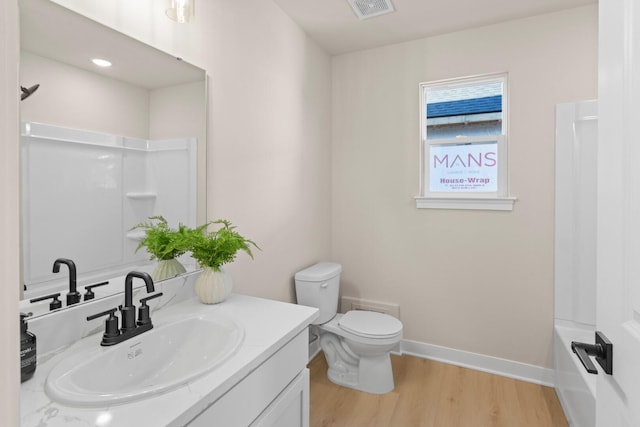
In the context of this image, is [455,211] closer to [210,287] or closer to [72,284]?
[210,287]

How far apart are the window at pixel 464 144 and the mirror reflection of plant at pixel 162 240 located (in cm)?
182

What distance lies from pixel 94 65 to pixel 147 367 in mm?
1048

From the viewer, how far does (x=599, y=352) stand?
0.80 m

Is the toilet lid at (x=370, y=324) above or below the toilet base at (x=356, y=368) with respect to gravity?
above

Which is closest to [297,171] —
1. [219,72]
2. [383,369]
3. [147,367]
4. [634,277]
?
[219,72]

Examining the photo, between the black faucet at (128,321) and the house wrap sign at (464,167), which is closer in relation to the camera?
the black faucet at (128,321)

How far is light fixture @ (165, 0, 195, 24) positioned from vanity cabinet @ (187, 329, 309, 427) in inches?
52.9

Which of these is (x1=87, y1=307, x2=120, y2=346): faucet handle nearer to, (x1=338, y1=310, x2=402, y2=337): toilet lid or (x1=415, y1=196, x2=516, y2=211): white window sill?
(x1=338, y1=310, x2=402, y2=337): toilet lid

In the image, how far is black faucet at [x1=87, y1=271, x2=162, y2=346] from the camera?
1104mm

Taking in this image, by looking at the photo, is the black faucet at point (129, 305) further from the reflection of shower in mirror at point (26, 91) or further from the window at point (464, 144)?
the window at point (464, 144)

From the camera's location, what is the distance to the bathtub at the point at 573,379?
1.67 meters

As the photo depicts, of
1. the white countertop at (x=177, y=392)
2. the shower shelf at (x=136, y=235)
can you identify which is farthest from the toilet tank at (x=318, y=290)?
the shower shelf at (x=136, y=235)

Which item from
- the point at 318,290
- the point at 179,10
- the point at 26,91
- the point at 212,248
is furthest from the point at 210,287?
the point at 179,10

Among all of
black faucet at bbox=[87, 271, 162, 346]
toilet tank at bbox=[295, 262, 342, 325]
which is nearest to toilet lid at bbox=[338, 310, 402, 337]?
toilet tank at bbox=[295, 262, 342, 325]
